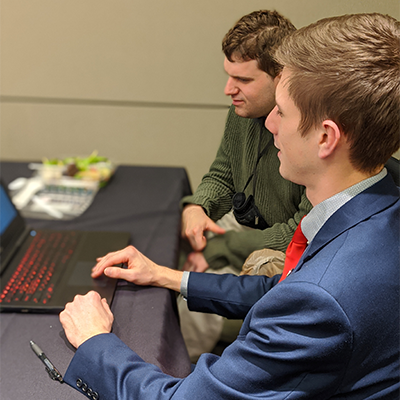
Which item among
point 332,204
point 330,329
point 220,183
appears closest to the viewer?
point 330,329

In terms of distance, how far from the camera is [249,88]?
732 millimetres

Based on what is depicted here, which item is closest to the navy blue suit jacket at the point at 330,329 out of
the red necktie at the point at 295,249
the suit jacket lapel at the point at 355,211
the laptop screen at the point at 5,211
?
the suit jacket lapel at the point at 355,211

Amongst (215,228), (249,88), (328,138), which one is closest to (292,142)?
(328,138)

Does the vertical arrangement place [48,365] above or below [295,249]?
below

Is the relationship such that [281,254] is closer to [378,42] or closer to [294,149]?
[294,149]

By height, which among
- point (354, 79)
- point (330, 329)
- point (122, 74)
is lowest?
point (330, 329)

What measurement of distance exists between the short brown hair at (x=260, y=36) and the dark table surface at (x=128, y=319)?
0.48 metres

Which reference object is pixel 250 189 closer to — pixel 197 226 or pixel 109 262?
pixel 197 226

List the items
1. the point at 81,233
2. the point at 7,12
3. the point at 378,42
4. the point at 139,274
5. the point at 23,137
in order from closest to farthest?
1. the point at 378,42
2. the point at 139,274
3. the point at 7,12
4. the point at 81,233
5. the point at 23,137

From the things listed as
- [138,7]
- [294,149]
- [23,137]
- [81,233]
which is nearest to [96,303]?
[81,233]

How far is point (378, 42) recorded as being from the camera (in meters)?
0.54

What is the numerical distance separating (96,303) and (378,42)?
0.64 m

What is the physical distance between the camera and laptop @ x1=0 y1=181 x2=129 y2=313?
2.96 feet

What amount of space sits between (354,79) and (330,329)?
31 centimetres
